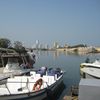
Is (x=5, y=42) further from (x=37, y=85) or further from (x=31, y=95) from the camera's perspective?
(x=31, y=95)

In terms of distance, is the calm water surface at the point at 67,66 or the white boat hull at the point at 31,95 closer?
the white boat hull at the point at 31,95

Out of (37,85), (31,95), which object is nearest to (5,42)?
(37,85)

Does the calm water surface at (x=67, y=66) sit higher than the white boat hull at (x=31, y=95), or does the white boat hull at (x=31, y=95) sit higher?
the white boat hull at (x=31, y=95)

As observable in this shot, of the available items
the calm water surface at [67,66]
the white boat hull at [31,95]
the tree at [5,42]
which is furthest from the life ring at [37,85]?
the tree at [5,42]

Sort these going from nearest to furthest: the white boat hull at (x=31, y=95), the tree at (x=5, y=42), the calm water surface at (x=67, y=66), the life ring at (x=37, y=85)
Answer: the white boat hull at (x=31, y=95) → the life ring at (x=37, y=85) → the calm water surface at (x=67, y=66) → the tree at (x=5, y=42)

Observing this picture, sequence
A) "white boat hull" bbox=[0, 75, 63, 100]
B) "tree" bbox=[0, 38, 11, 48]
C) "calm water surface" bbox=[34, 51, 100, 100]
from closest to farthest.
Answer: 1. "white boat hull" bbox=[0, 75, 63, 100]
2. "calm water surface" bbox=[34, 51, 100, 100]
3. "tree" bbox=[0, 38, 11, 48]

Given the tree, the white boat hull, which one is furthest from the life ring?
the tree

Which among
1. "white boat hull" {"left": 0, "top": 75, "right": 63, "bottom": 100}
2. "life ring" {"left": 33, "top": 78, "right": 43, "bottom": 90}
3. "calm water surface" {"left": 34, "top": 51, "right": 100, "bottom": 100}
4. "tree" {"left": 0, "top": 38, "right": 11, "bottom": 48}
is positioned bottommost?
"calm water surface" {"left": 34, "top": 51, "right": 100, "bottom": 100}

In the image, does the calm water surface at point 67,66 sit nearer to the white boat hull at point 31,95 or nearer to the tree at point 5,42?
the white boat hull at point 31,95

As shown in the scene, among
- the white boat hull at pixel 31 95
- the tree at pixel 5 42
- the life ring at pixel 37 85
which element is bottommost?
the white boat hull at pixel 31 95

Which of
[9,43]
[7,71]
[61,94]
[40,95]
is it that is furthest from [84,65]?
[9,43]

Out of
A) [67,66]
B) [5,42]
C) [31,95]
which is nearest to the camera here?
[31,95]

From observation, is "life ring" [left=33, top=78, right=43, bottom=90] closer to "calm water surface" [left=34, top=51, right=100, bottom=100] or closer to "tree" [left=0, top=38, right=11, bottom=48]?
"calm water surface" [left=34, top=51, right=100, bottom=100]

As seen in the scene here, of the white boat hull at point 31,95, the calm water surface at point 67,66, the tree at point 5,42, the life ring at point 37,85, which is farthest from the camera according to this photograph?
the tree at point 5,42
